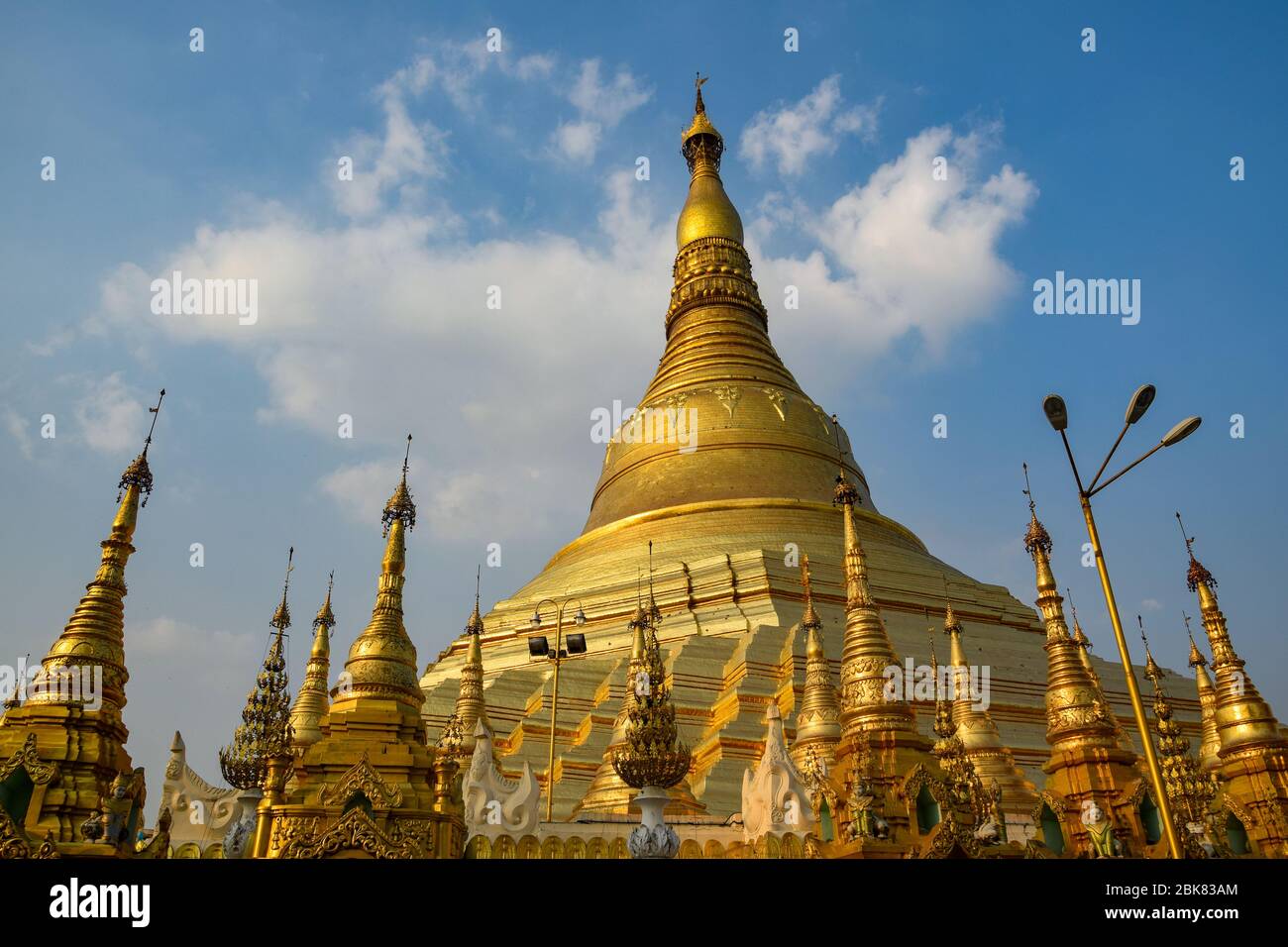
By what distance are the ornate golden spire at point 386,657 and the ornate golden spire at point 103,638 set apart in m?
2.88

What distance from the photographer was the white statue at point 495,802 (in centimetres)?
1356

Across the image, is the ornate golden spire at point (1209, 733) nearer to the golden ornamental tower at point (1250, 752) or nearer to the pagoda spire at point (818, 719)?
the golden ornamental tower at point (1250, 752)

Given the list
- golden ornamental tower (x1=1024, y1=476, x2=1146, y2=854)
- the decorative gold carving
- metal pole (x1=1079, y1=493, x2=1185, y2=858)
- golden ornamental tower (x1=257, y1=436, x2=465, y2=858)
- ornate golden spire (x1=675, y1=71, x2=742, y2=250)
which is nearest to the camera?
metal pole (x1=1079, y1=493, x2=1185, y2=858)

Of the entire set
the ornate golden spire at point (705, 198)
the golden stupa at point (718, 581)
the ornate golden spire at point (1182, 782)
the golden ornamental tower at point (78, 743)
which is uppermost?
the ornate golden spire at point (705, 198)

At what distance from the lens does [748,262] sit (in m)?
41.8

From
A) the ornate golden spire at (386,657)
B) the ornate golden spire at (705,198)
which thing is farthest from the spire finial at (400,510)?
the ornate golden spire at (705,198)

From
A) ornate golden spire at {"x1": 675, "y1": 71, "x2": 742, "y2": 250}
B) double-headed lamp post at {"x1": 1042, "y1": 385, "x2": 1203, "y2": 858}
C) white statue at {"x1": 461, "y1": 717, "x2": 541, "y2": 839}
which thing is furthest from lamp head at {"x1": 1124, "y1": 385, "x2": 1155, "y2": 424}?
ornate golden spire at {"x1": 675, "y1": 71, "x2": 742, "y2": 250}

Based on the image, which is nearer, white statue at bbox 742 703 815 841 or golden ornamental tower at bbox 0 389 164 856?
golden ornamental tower at bbox 0 389 164 856

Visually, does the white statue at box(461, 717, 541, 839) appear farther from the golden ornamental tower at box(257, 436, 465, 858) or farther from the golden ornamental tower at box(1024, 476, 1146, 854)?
the golden ornamental tower at box(1024, 476, 1146, 854)

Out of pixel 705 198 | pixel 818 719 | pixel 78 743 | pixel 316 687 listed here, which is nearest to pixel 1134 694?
pixel 818 719

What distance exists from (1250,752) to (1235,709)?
689 mm

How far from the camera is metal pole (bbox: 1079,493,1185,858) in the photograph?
755 centimetres

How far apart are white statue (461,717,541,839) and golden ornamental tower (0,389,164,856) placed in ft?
15.4
